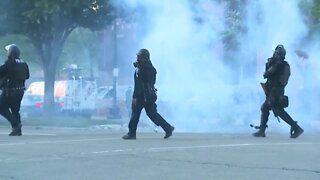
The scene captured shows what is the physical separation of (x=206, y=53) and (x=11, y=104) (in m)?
6.28

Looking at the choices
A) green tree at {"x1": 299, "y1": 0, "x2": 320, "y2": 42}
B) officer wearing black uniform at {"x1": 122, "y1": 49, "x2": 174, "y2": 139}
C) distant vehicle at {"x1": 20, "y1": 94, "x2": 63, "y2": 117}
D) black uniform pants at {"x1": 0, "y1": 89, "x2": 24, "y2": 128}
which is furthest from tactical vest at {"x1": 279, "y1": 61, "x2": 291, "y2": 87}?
distant vehicle at {"x1": 20, "y1": 94, "x2": 63, "y2": 117}

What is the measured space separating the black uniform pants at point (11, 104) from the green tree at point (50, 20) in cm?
1200

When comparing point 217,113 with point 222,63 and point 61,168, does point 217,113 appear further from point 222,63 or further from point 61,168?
point 61,168

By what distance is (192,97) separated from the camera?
19.5 metres

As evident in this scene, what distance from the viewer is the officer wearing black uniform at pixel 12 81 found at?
14.4 metres

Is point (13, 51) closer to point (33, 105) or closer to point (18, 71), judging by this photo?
point (18, 71)

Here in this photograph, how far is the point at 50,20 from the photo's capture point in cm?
2839

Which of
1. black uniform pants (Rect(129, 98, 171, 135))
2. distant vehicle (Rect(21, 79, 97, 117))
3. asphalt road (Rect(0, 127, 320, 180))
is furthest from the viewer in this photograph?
distant vehicle (Rect(21, 79, 97, 117))

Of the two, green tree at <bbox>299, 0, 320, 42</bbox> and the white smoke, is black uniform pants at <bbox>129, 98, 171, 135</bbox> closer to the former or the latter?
the white smoke

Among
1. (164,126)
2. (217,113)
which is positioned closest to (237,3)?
(217,113)

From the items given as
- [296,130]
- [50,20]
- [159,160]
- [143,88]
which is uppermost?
[50,20]

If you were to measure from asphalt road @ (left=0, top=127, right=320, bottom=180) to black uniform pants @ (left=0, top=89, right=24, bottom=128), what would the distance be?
1924 millimetres

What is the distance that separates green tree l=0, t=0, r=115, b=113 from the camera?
26.8 metres

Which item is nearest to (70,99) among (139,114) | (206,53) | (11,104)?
(206,53)
